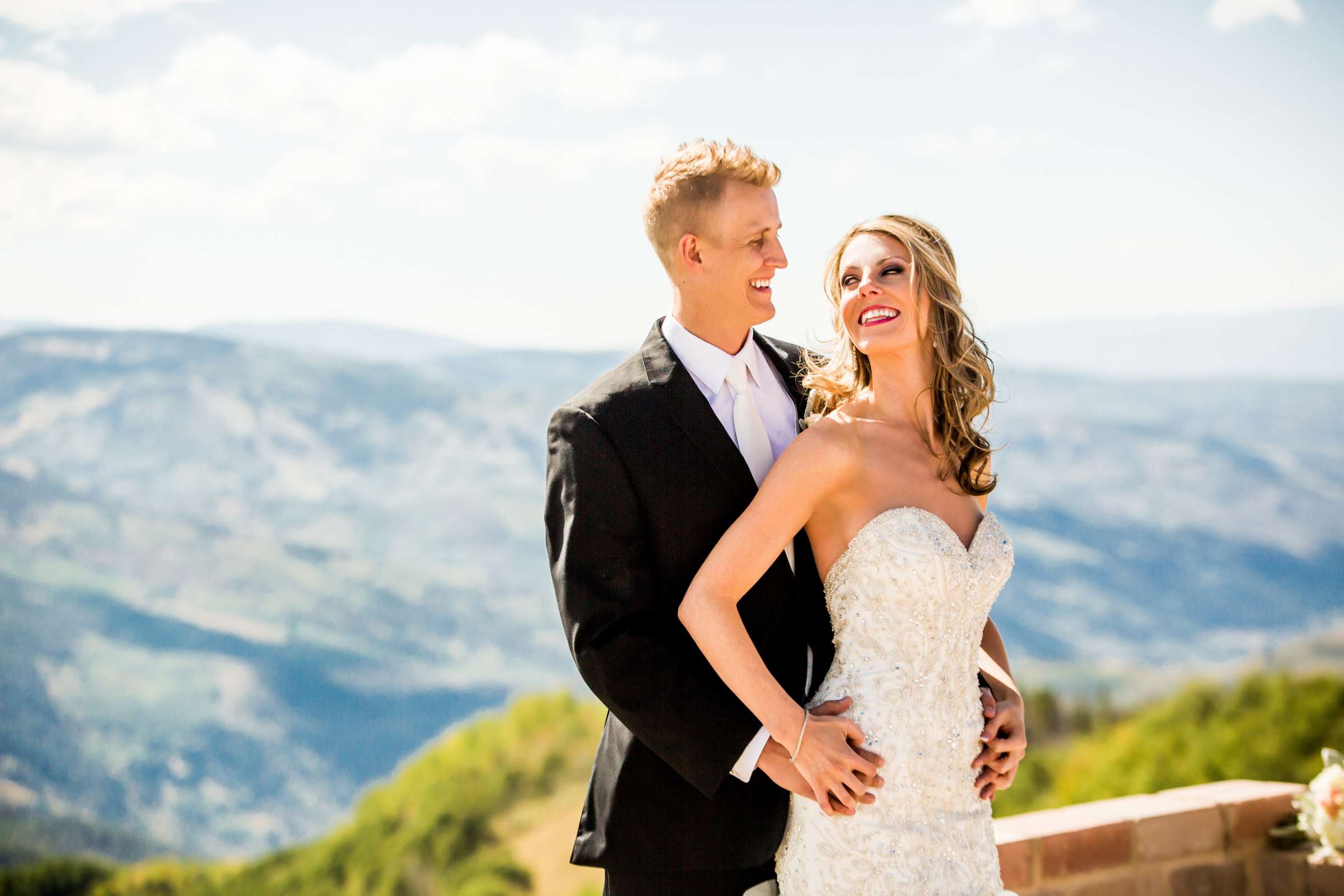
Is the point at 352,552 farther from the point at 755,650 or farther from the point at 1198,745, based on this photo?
the point at 755,650

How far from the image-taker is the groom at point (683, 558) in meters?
1.79

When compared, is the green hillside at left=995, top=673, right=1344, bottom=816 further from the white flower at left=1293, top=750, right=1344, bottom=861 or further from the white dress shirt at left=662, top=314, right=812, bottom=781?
the white dress shirt at left=662, top=314, right=812, bottom=781

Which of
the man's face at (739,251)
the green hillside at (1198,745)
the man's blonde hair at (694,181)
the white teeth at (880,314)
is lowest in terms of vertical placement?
the green hillside at (1198,745)

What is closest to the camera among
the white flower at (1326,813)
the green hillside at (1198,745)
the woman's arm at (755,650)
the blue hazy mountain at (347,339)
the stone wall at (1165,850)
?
the woman's arm at (755,650)

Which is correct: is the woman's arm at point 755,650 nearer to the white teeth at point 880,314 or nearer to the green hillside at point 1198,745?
the white teeth at point 880,314

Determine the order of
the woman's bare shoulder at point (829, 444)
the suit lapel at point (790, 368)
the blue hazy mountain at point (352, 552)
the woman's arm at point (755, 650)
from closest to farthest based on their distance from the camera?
the woman's arm at point (755, 650) < the woman's bare shoulder at point (829, 444) < the suit lapel at point (790, 368) < the blue hazy mountain at point (352, 552)

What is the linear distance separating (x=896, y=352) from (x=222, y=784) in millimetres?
9033

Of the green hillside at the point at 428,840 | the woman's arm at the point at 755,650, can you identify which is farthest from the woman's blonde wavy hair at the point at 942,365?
the green hillside at the point at 428,840

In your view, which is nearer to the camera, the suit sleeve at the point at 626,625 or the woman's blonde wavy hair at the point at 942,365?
the suit sleeve at the point at 626,625

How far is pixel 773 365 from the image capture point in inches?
89.4

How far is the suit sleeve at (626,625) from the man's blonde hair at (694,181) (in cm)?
43

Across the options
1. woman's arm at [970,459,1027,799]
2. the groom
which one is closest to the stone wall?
woman's arm at [970,459,1027,799]

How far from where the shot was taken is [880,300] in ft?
6.44

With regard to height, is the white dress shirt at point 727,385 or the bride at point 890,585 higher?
the white dress shirt at point 727,385
